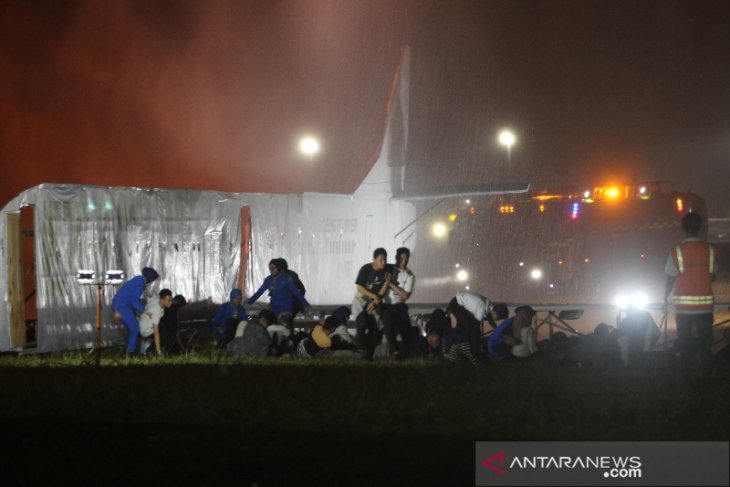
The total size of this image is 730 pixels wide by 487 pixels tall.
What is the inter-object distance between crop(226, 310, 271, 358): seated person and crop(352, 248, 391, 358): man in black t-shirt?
4.23 feet

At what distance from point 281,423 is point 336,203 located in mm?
13232

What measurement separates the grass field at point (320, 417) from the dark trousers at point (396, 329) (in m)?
0.99

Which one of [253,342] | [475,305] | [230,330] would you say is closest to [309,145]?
[230,330]

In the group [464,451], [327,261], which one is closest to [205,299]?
[327,261]

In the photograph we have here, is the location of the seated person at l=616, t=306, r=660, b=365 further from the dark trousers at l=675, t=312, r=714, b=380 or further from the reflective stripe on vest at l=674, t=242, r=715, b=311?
the reflective stripe on vest at l=674, t=242, r=715, b=311

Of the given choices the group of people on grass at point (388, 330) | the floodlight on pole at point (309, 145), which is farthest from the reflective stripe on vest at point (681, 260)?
the floodlight on pole at point (309, 145)

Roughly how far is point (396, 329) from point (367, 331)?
15.3 inches

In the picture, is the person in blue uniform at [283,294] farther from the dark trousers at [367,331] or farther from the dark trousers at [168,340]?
the dark trousers at [367,331]

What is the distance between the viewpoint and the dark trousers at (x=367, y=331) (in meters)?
13.9

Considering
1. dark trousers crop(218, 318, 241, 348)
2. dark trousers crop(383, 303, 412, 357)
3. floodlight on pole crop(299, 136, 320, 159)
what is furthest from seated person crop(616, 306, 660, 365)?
floodlight on pole crop(299, 136, 320, 159)

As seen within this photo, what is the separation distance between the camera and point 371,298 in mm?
13977

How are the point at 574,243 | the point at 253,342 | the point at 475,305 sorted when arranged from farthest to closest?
1. the point at 574,243
2. the point at 253,342
3. the point at 475,305

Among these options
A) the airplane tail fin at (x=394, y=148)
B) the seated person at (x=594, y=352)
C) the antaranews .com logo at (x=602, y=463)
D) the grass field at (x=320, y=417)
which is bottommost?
the antaranews .com logo at (x=602, y=463)

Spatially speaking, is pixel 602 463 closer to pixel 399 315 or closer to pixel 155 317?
pixel 399 315
